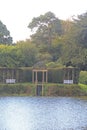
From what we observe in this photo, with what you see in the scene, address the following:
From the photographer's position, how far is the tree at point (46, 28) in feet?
276

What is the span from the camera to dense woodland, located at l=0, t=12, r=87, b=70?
5700cm

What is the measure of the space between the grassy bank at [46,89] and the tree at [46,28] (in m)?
33.2

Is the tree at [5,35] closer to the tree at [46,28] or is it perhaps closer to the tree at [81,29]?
the tree at [46,28]

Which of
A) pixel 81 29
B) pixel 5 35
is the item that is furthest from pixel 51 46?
pixel 81 29

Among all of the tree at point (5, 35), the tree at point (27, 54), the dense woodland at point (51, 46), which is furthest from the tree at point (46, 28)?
the tree at point (27, 54)

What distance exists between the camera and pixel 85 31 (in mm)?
55719

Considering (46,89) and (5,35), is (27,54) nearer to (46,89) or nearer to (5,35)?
(46,89)

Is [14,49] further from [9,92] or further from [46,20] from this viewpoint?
[46,20]

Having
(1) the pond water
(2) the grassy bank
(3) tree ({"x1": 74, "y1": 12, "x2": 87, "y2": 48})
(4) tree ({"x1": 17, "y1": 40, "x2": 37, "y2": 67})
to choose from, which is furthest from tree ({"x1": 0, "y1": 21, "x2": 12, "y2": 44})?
(1) the pond water

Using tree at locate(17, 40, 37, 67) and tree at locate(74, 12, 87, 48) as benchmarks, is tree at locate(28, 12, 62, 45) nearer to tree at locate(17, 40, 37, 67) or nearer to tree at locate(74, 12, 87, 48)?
tree at locate(17, 40, 37, 67)

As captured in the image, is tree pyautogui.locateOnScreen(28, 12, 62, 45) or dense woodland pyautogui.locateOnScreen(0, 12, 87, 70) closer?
dense woodland pyautogui.locateOnScreen(0, 12, 87, 70)

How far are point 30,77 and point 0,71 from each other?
463 cm

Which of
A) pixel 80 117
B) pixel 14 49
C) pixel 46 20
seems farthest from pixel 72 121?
pixel 46 20

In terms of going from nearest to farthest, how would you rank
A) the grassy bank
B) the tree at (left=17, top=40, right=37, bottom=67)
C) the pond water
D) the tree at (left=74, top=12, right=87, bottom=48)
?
the pond water
the grassy bank
the tree at (left=74, top=12, right=87, bottom=48)
the tree at (left=17, top=40, right=37, bottom=67)
